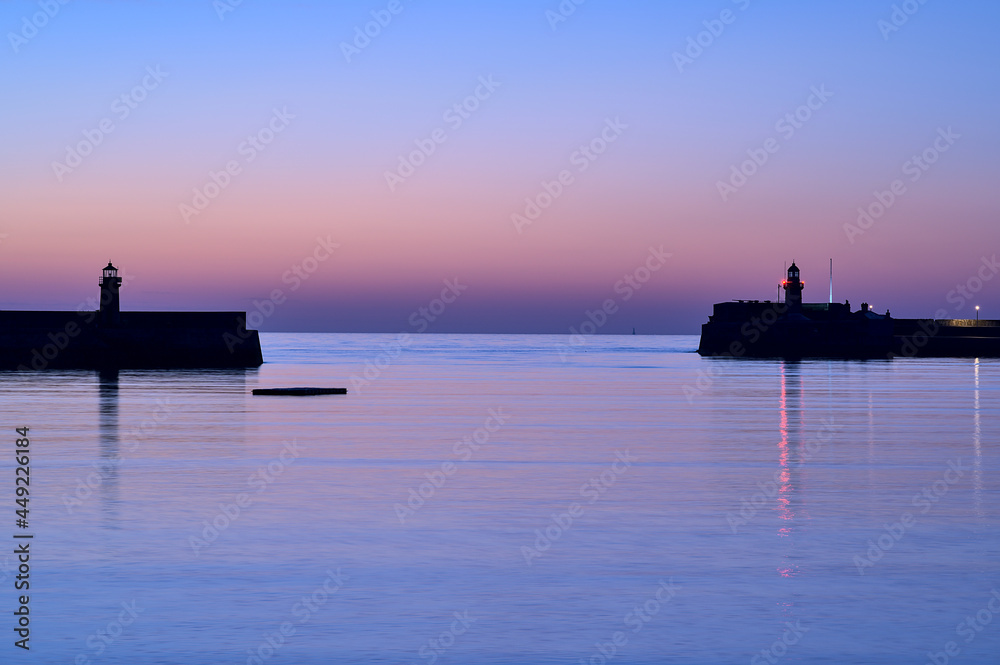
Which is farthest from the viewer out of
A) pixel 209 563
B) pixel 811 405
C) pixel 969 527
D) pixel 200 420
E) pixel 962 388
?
pixel 962 388

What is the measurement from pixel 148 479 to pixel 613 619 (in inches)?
501

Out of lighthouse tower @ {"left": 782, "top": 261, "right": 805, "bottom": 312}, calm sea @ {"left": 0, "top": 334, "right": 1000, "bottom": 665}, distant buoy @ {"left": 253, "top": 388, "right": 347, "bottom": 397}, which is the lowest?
calm sea @ {"left": 0, "top": 334, "right": 1000, "bottom": 665}

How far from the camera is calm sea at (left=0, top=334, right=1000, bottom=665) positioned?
10266mm

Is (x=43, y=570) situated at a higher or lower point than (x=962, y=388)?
lower

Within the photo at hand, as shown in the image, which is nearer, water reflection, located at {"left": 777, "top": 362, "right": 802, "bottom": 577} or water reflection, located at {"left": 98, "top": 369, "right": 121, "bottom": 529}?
water reflection, located at {"left": 777, "top": 362, "right": 802, "bottom": 577}

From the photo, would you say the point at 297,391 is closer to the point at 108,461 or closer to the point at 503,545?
the point at 108,461

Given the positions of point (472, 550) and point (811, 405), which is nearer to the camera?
point (472, 550)

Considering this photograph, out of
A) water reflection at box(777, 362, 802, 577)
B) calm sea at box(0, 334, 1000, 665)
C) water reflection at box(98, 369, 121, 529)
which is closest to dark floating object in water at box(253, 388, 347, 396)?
water reflection at box(98, 369, 121, 529)

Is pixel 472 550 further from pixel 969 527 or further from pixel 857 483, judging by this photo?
pixel 857 483

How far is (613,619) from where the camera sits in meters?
10.9

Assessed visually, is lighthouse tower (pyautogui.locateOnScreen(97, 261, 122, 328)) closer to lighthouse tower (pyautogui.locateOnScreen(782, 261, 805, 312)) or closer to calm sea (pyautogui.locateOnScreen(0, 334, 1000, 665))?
calm sea (pyautogui.locateOnScreen(0, 334, 1000, 665))

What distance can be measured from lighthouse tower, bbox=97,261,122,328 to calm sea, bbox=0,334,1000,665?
49674 mm

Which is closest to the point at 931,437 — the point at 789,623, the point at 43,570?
the point at 789,623

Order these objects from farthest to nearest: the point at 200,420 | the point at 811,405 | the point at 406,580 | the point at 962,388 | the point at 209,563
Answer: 1. the point at 962,388
2. the point at 811,405
3. the point at 200,420
4. the point at 209,563
5. the point at 406,580
